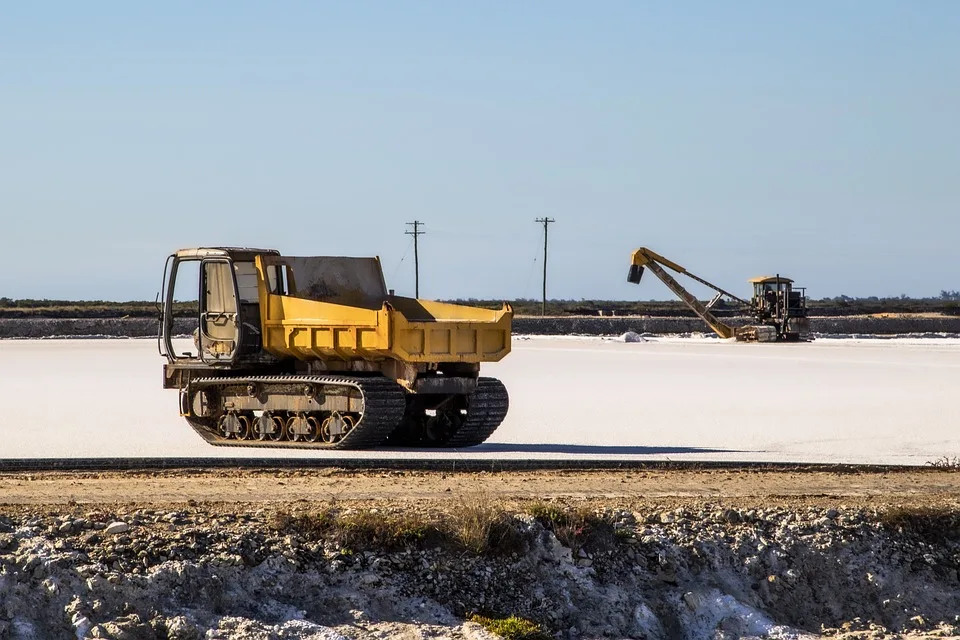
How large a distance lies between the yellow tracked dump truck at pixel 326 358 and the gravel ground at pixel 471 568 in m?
4.91

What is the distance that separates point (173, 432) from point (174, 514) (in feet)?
29.8

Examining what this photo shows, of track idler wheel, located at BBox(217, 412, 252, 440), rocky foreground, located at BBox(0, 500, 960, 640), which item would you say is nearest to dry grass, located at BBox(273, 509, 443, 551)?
rocky foreground, located at BBox(0, 500, 960, 640)

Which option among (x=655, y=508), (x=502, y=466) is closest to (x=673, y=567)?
(x=655, y=508)

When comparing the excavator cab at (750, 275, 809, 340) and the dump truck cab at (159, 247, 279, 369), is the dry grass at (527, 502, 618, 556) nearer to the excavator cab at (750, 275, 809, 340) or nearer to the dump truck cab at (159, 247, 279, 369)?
the dump truck cab at (159, 247, 279, 369)

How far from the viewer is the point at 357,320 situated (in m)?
17.0

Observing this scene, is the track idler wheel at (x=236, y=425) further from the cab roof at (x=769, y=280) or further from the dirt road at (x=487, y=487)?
the cab roof at (x=769, y=280)

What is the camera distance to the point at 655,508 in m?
11.5

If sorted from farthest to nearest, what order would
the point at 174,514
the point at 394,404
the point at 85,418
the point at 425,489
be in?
the point at 85,418 < the point at 394,404 < the point at 425,489 < the point at 174,514

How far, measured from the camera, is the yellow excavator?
5641 cm

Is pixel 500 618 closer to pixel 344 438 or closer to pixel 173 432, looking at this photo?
pixel 344 438

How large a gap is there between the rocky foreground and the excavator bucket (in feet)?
146

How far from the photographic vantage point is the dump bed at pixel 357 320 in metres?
16.8

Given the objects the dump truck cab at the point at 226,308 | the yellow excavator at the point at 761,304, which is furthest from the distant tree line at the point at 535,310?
the dump truck cab at the point at 226,308

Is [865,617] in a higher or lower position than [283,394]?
lower
